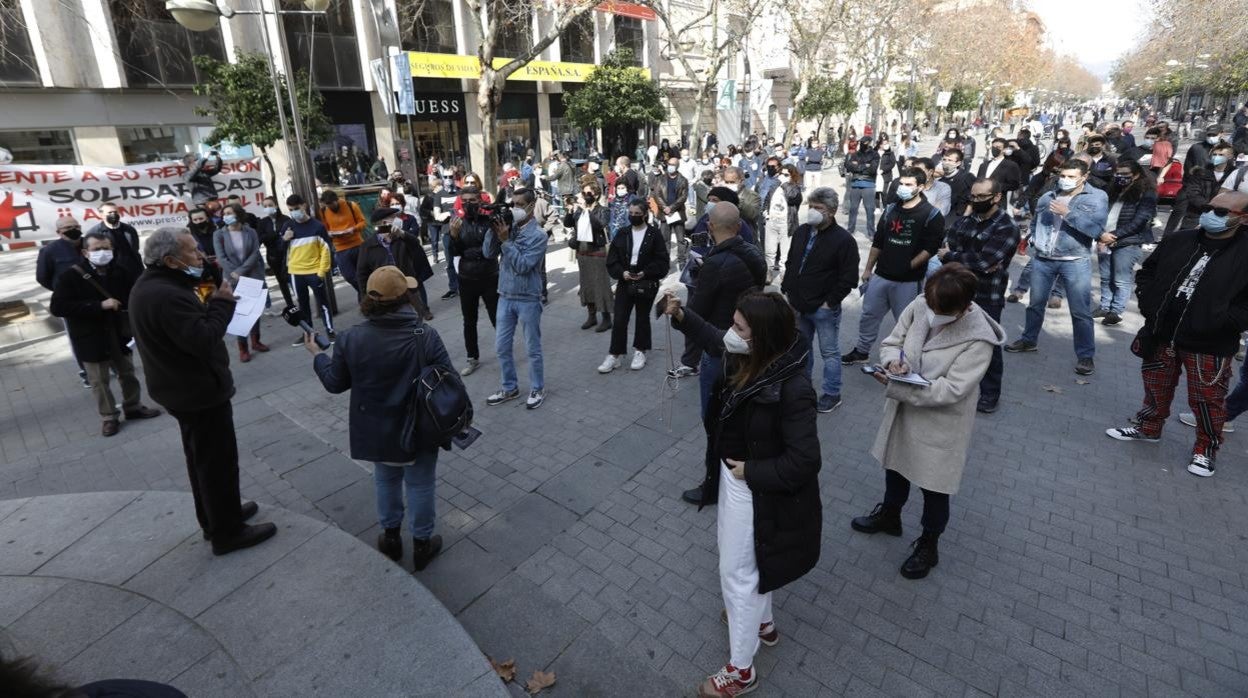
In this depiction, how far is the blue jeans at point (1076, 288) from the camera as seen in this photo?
6371 mm

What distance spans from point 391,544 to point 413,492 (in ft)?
1.44

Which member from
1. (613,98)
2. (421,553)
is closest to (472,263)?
(421,553)

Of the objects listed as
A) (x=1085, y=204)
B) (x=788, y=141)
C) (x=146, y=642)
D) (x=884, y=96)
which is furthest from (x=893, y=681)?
(x=884, y=96)

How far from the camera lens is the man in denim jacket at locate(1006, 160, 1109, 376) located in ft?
20.5

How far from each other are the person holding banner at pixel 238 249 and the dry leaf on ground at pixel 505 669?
611 cm

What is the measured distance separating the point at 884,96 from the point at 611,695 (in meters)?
51.3

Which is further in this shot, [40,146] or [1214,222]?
[40,146]

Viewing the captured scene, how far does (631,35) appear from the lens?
3250 cm

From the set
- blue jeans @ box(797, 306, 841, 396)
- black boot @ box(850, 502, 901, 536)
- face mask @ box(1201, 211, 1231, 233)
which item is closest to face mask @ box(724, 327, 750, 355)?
black boot @ box(850, 502, 901, 536)

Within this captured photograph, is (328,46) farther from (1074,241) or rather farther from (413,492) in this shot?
(1074,241)

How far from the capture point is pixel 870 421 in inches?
223

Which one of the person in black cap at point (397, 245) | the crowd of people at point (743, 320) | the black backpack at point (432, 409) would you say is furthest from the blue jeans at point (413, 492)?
the person in black cap at point (397, 245)

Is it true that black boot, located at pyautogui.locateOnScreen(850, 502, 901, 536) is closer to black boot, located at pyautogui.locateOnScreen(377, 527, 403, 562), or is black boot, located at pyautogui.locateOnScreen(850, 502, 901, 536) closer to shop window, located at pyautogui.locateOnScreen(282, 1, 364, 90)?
black boot, located at pyautogui.locateOnScreen(377, 527, 403, 562)

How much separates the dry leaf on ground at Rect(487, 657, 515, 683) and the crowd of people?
0.98 metres
